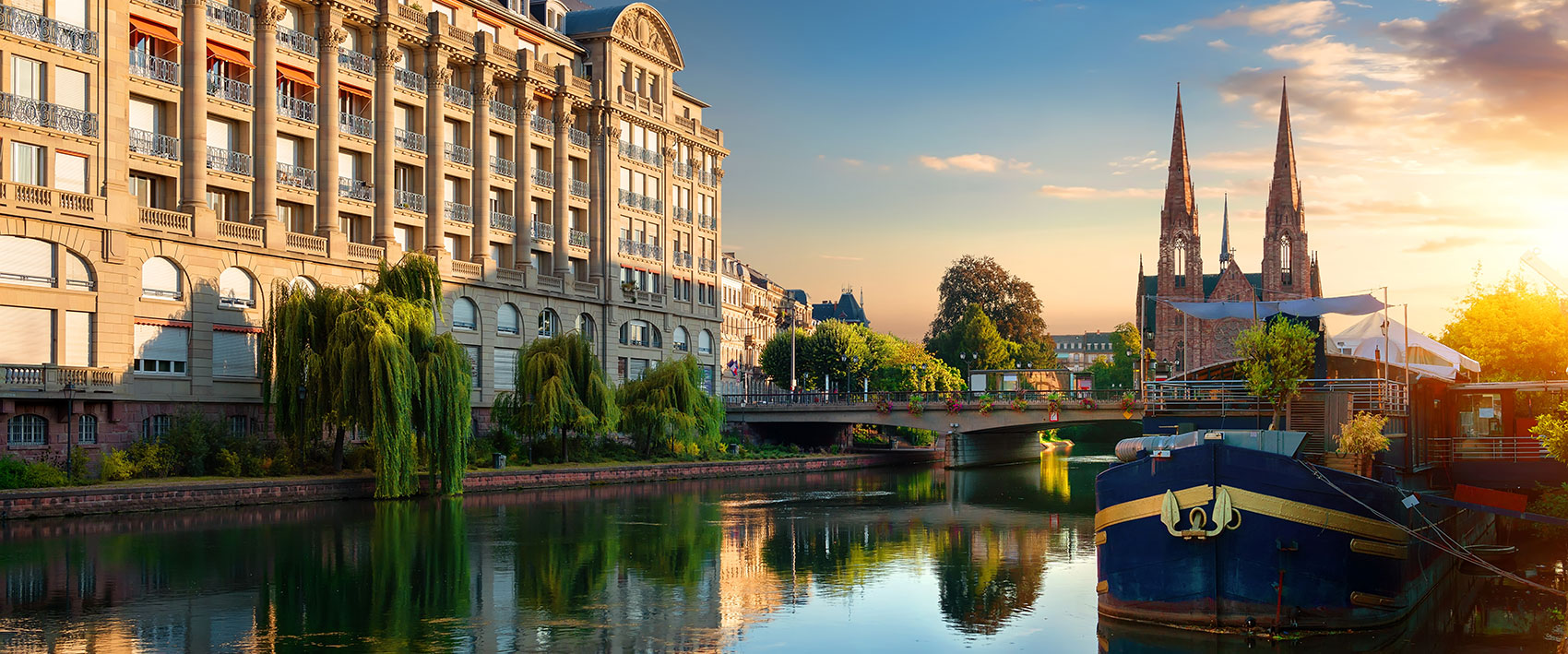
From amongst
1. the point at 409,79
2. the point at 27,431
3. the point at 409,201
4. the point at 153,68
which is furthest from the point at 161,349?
the point at 409,79

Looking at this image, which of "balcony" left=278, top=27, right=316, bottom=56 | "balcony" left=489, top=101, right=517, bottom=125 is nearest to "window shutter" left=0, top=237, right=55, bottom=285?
"balcony" left=278, top=27, right=316, bottom=56

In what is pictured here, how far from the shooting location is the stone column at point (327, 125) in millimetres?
60156

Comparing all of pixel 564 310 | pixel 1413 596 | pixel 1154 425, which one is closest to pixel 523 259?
pixel 564 310

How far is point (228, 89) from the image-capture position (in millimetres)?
56250

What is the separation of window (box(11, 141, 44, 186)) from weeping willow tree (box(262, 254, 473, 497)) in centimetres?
898

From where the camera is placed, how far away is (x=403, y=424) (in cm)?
4647

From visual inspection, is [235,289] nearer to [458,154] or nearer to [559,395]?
[559,395]

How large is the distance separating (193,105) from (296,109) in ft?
20.5

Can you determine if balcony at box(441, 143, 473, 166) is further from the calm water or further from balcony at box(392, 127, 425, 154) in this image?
the calm water

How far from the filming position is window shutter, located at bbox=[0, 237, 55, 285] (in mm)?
45719

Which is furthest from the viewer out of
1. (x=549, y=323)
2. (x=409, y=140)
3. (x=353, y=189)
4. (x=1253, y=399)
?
(x=549, y=323)

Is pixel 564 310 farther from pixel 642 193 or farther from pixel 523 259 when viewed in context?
pixel 642 193

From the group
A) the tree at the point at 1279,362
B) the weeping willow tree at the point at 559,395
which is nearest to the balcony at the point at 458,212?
the weeping willow tree at the point at 559,395

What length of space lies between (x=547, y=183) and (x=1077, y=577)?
52264 mm
